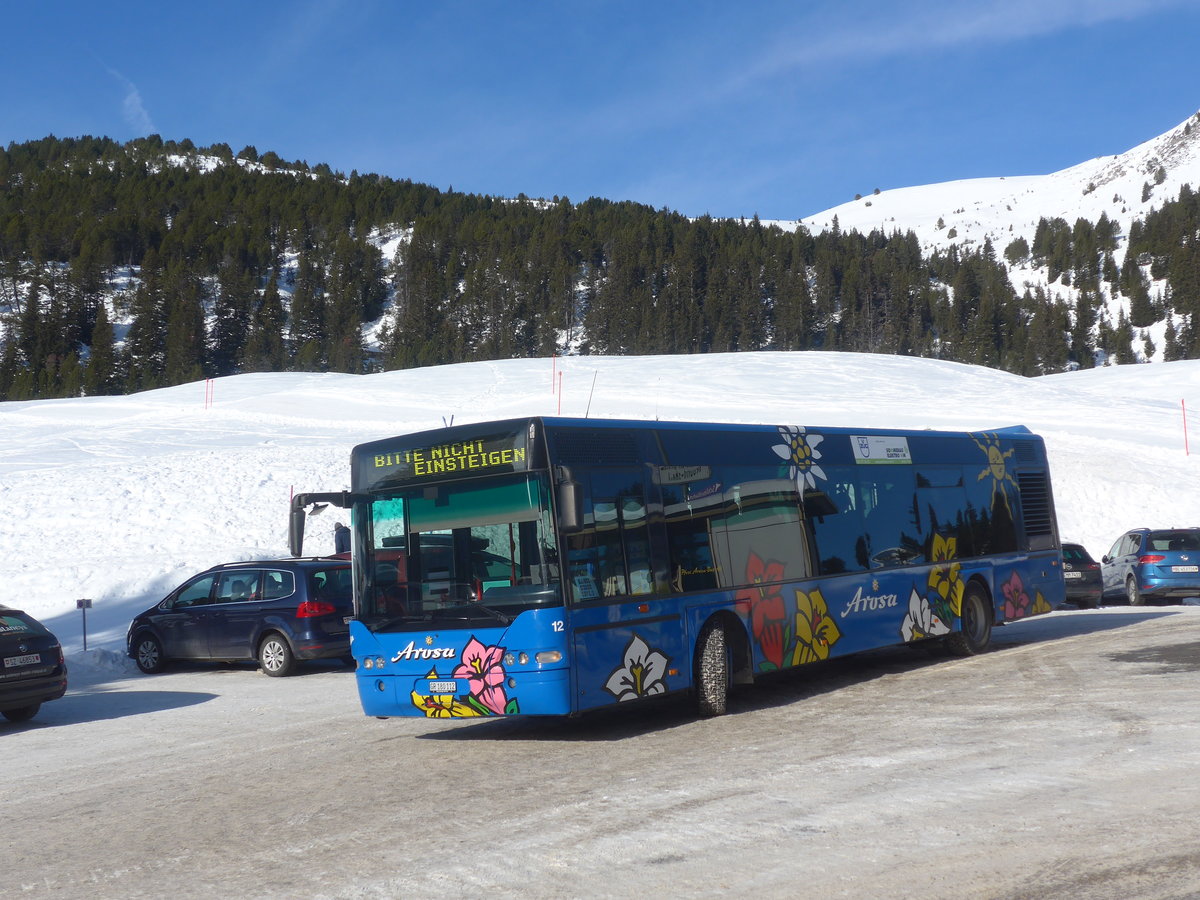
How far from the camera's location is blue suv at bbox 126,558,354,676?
15.6 meters

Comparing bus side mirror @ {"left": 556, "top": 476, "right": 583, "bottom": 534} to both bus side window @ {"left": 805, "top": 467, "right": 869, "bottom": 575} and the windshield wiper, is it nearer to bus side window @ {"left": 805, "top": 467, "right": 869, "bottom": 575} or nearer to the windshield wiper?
the windshield wiper

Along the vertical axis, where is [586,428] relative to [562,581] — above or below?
above

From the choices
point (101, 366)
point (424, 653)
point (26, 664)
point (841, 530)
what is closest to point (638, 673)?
point (424, 653)

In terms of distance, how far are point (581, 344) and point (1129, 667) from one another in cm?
11154

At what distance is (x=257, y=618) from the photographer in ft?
52.3

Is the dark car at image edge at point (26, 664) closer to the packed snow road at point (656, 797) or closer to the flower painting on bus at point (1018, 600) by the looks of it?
the packed snow road at point (656, 797)

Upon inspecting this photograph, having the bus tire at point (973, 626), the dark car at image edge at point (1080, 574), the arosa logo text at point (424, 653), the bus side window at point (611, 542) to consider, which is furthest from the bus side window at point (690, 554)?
the dark car at image edge at point (1080, 574)

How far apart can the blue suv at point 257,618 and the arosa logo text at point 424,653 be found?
6043mm

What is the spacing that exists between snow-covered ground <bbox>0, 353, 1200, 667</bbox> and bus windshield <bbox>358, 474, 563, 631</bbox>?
8.50m

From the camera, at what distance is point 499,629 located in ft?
30.8

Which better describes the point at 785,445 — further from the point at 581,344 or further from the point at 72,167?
the point at 72,167

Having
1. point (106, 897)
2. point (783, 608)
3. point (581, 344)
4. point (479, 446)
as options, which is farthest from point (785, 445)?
point (581, 344)

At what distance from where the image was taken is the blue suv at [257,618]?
15594 millimetres

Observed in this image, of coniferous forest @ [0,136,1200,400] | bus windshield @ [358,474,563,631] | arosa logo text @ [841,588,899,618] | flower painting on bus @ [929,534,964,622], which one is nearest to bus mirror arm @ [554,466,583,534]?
bus windshield @ [358,474,563,631]
